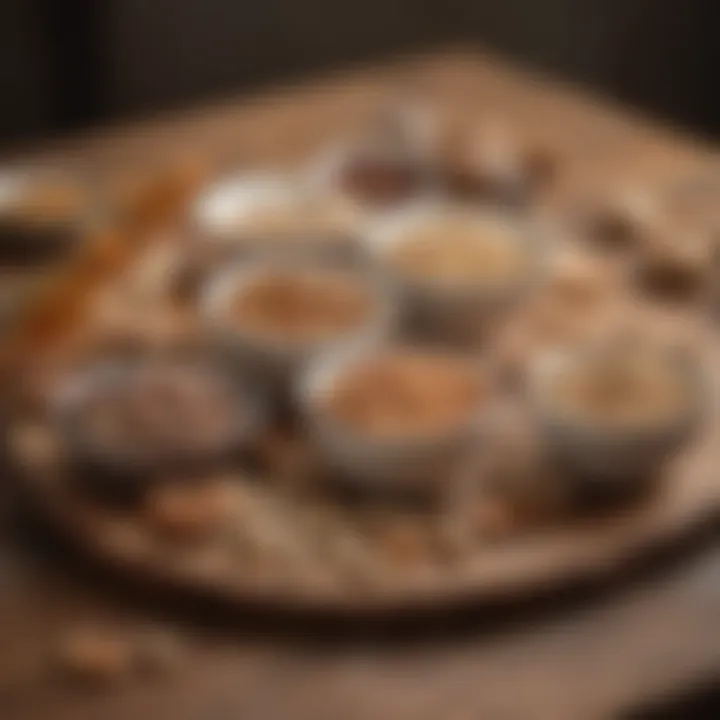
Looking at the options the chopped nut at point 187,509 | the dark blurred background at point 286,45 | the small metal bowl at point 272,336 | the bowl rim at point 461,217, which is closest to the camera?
the chopped nut at point 187,509

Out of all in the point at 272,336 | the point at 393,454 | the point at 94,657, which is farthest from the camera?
the point at 272,336

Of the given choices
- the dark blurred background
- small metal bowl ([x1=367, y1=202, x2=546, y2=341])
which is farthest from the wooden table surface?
the dark blurred background

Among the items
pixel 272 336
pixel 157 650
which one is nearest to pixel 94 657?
pixel 157 650

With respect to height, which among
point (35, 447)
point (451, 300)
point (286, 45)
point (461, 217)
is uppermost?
point (286, 45)

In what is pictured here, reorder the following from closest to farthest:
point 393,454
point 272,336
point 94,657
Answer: point 94,657 < point 393,454 < point 272,336

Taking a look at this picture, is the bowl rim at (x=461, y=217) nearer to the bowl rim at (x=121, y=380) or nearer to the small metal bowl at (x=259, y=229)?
the small metal bowl at (x=259, y=229)

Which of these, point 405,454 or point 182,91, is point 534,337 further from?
point 182,91

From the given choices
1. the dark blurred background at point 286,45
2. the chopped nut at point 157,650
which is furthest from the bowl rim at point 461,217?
the dark blurred background at point 286,45

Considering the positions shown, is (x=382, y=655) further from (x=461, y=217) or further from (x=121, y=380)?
(x=461, y=217)
